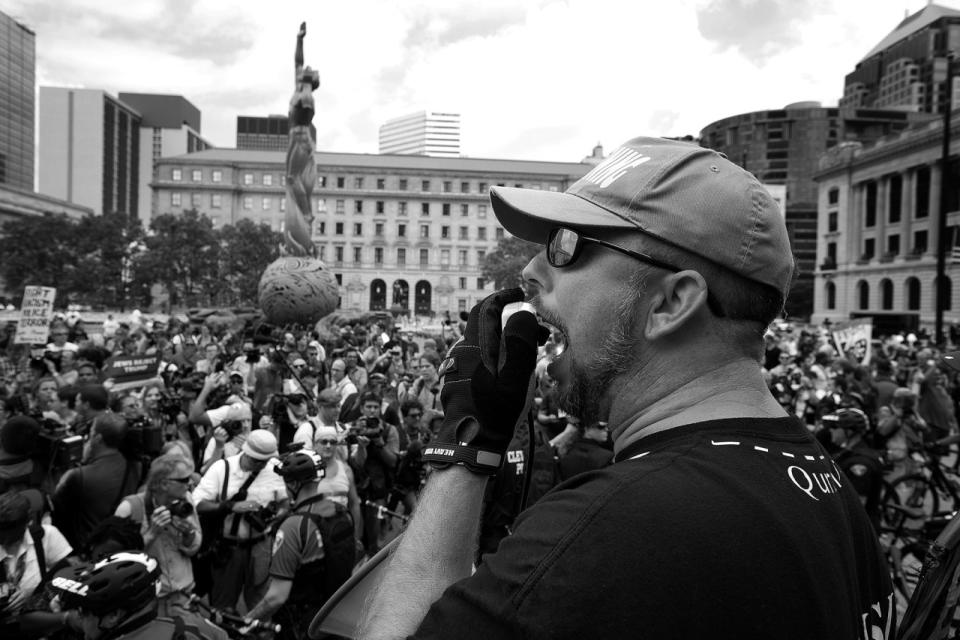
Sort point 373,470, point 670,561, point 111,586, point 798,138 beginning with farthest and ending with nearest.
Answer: point 798,138, point 373,470, point 111,586, point 670,561

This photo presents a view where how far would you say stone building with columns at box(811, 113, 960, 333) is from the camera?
50406mm

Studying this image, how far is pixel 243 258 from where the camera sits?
202 feet

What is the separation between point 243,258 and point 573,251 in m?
64.1

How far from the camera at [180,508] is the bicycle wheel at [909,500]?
5.41 metres

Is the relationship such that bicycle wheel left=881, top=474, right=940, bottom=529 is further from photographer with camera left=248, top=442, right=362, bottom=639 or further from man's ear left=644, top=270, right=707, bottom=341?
man's ear left=644, top=270, right=707, bottom=341

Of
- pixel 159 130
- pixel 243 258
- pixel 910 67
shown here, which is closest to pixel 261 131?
pixel 159 130

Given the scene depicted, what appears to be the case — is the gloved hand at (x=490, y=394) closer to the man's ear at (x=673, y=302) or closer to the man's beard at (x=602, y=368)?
the man's beard at (x=602, y=368)

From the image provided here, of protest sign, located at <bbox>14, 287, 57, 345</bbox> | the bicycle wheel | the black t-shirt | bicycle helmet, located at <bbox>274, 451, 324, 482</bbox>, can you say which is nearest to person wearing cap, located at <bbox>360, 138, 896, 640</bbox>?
the black t-shirt

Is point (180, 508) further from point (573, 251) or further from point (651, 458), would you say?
point (651, 458)

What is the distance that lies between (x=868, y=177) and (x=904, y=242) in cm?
668

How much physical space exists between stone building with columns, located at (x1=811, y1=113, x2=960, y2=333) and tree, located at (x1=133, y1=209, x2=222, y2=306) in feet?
163

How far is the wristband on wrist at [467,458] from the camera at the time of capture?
116 centimetres

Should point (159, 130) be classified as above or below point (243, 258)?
above

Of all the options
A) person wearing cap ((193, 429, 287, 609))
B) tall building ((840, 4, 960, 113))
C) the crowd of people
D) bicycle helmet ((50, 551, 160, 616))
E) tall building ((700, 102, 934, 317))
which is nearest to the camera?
bicycle helmet ((50, 551, 160, 616))
